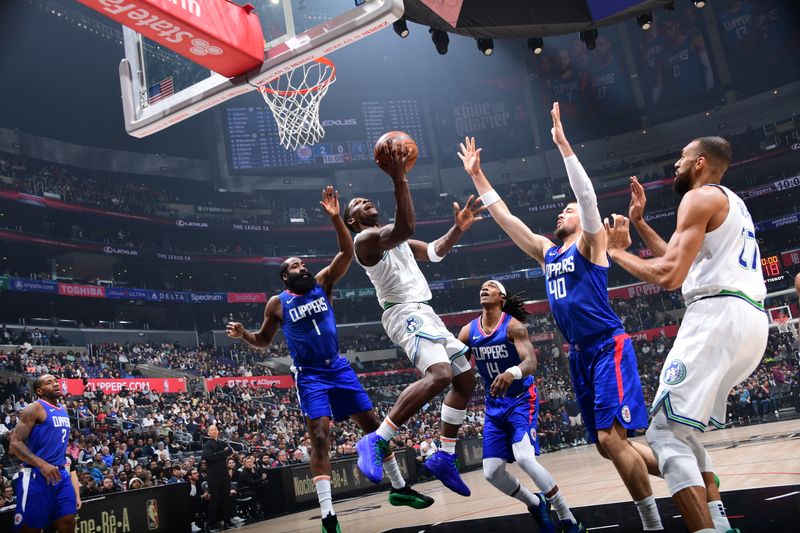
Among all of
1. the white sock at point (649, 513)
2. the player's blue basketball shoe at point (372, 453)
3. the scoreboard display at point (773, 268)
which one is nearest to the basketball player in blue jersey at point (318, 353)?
the player's blue basketball shoe at point (372, 453)

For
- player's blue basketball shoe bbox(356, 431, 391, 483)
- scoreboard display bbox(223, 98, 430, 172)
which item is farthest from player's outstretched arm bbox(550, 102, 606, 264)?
scoreboard display bbox(223, 98, 430, 172)

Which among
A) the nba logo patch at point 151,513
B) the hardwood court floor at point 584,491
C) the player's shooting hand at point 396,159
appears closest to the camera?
the player's shooting hand at point 396,159

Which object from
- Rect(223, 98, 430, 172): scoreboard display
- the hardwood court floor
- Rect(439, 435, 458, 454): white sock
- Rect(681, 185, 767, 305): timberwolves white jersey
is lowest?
the hardwood court floor

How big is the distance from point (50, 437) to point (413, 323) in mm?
4215

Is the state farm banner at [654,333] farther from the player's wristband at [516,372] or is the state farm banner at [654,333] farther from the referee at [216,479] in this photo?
the player's wristband at [516,372]

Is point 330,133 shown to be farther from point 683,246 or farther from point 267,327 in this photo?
point 683,246

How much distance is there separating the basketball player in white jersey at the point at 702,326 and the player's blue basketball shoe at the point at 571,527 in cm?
140

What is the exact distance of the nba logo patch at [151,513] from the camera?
33.2ft

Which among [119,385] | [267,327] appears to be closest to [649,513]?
[267,327]

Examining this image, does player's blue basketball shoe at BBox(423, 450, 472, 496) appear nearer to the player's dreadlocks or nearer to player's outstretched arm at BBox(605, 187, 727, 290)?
the player's dreadlocks

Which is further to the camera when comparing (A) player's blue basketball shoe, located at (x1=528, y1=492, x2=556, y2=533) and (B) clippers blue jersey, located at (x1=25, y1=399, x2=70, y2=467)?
(B) clippers blue jersey, located at (x1=25, y1=399, x2=70, y2=467)

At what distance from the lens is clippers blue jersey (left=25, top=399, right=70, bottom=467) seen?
6.94 meters

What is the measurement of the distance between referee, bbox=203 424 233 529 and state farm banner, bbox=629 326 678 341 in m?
24.8

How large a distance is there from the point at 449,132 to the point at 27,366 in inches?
1093
